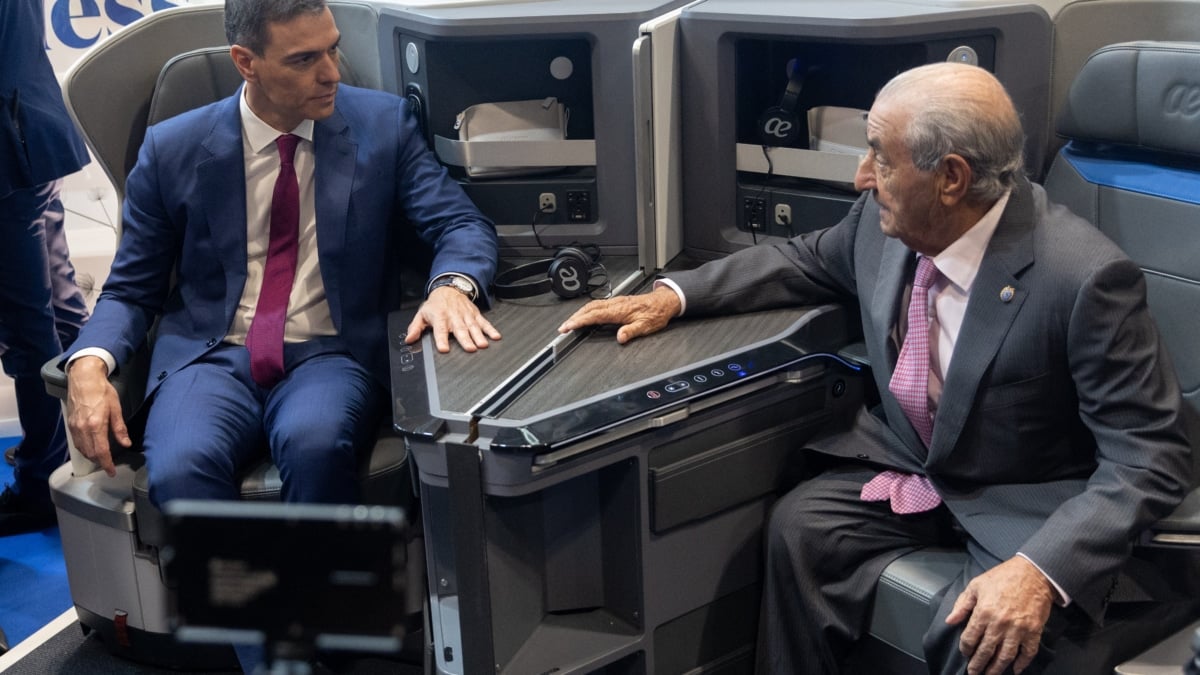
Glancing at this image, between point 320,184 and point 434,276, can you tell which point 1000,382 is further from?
point 320,184

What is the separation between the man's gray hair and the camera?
1.71m

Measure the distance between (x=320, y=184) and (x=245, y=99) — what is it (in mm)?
219

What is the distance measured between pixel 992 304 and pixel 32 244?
221 centimetres

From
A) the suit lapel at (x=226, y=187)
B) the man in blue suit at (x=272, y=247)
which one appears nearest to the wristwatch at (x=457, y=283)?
the man in blue suit at (x=272, y=247)

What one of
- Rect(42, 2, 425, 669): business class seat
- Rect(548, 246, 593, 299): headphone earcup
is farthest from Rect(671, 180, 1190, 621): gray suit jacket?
Rect(42, 2, 425, 669): business class seat

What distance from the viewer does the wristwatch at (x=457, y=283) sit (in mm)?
2189

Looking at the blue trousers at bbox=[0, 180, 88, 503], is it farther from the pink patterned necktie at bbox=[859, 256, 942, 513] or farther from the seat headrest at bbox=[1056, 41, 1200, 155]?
the seat headrest at bbox=[1056, 41, 1200, 155]

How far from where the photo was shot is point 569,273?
7.36 feet

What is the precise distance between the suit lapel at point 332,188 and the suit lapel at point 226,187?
0.14 m

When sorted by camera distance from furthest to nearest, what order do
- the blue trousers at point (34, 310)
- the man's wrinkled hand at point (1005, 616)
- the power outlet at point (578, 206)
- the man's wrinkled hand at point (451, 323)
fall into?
the blue trousers at point (34, 310) → the power outlet at point (578, 206) → the man's wrinkled hand at point (451, 323) → the man's wrinkled hand at point (1005, 616)

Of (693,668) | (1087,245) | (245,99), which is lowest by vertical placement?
(693,668)

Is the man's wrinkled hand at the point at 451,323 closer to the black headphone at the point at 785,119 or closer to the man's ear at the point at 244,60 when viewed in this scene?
the man's ear at the point at 244,60

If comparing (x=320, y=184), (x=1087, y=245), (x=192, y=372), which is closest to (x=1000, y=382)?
(x=1087, y=245)

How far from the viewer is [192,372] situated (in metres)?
2.29
